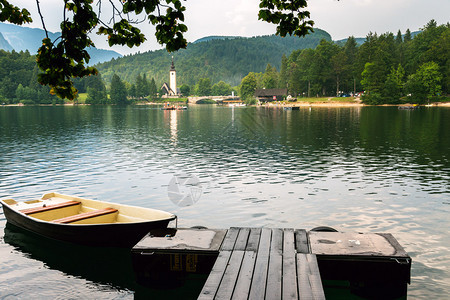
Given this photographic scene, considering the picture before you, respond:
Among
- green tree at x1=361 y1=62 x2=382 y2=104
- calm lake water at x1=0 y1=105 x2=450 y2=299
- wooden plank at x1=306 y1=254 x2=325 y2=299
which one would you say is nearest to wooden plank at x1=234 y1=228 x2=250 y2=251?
wooden plank at x1=306 y1=254 x2=325 y2=299

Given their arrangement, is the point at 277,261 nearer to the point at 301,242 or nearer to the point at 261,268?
the point at 261,268

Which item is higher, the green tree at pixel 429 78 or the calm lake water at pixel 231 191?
the green tree at pixel 429 78

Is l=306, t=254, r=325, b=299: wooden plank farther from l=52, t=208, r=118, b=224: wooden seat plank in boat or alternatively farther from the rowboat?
l=52, t=208, r=118, b=224: wooden seat plank in boat

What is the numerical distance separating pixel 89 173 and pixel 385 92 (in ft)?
478

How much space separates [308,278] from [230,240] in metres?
3.30

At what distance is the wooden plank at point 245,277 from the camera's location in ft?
27.4

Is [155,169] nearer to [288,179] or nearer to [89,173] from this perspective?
[89,173]

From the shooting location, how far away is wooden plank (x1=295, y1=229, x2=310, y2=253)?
11062 mm

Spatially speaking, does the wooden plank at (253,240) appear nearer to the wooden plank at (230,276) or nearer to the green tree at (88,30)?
the wooden plank at (230,276)

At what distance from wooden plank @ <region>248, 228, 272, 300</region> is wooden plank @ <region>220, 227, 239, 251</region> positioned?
0.87 m

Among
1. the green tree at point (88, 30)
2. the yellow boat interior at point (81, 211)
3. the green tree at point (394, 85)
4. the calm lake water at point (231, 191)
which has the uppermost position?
the green tree at point (394, 85)

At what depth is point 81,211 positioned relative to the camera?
17.4 meters

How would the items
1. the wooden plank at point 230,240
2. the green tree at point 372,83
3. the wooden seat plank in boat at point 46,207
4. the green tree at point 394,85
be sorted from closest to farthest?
the wooden plank at point 230,240
the wooden seat plank in boat at point 46,207
the green tree at point 394,85
the green tree at point 372,83

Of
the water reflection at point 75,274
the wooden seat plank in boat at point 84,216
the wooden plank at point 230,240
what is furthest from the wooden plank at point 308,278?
the wooden seat plank in boat at point 84,216
